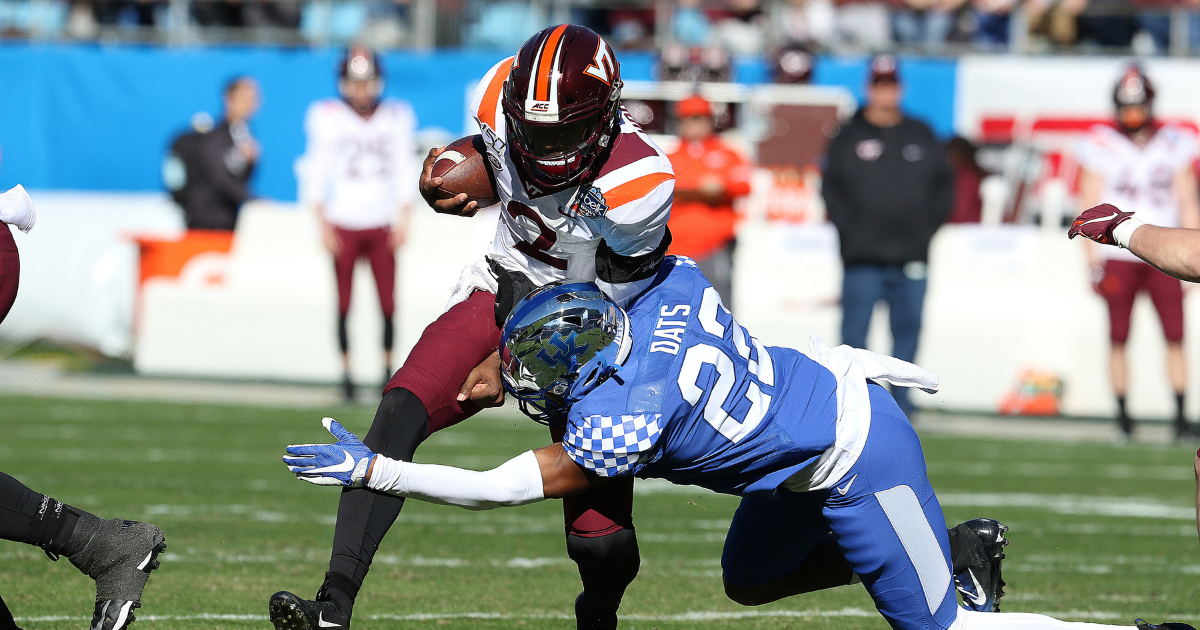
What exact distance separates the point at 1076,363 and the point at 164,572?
21.5 feet

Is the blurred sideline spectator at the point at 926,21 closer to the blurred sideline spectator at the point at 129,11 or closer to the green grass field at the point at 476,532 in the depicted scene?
the green grass field at the point at 476,532

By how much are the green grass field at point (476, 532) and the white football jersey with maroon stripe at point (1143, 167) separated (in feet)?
4.55

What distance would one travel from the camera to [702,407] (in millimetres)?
3041

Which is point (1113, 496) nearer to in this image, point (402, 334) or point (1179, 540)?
point (1179, 540)

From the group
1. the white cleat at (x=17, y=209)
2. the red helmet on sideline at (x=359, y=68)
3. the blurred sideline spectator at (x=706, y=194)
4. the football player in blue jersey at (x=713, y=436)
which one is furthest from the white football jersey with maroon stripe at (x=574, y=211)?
the red helmet on sideline at (x=359, y=68)

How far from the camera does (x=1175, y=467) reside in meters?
7.68

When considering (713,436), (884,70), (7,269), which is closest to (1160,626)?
(713,436)

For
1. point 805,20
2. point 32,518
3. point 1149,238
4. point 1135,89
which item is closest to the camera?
point 1149,238

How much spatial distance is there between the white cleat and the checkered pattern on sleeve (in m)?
1.50

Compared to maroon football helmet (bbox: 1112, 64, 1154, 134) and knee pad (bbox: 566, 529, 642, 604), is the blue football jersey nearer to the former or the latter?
knee pad (bbox: 566, 529, 642, 604)

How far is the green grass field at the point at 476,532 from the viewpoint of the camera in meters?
4.38

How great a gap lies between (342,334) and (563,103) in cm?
606

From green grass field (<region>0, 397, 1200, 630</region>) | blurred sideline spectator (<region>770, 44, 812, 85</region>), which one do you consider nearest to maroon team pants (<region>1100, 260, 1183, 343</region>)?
green grass field (<region>0, 397, 1200, 630</region>)

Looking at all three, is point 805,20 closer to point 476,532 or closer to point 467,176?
point 476,532
